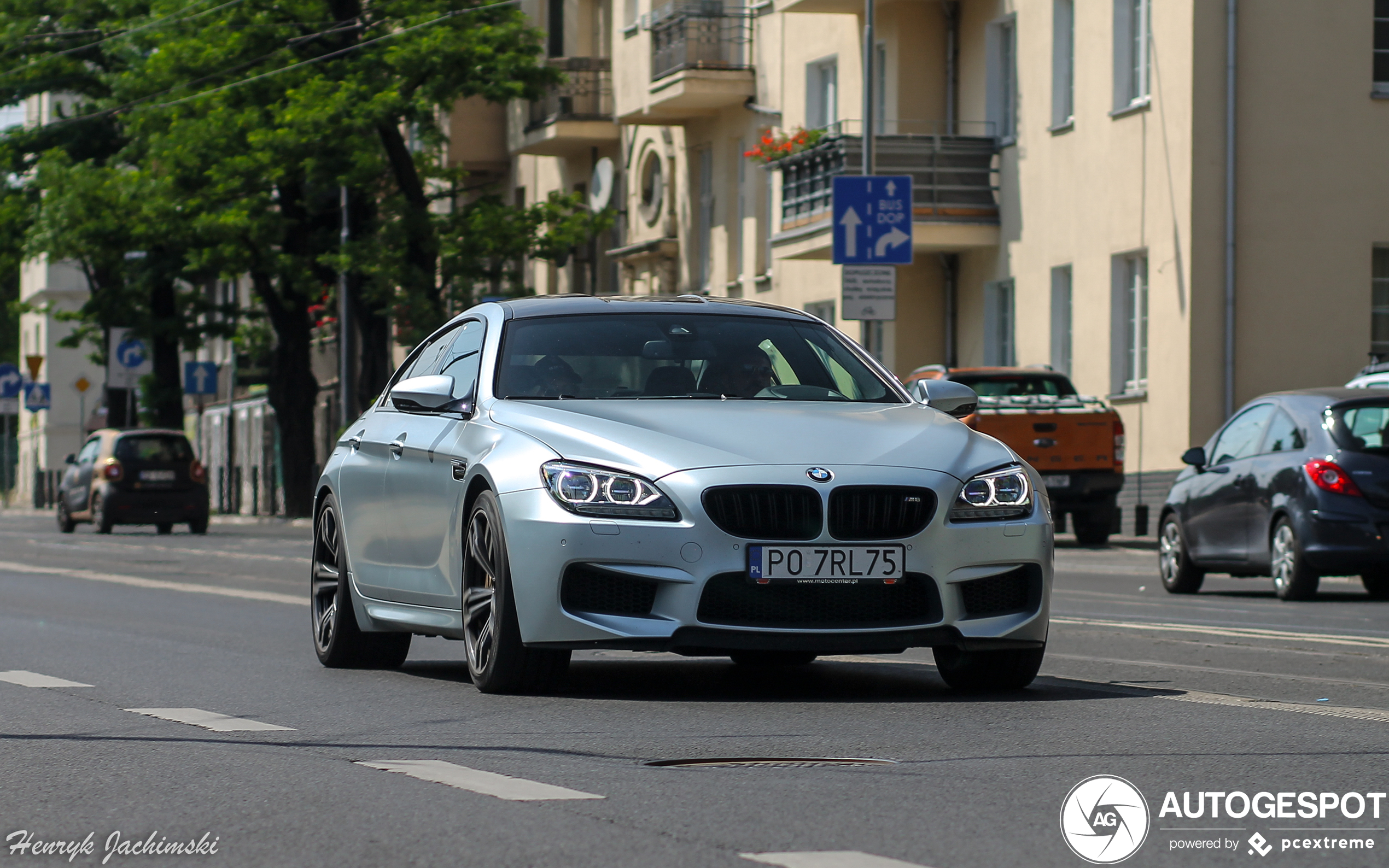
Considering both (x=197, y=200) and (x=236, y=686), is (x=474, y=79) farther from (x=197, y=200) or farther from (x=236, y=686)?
(x=236, y=686)

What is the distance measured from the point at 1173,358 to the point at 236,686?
71.0 feet

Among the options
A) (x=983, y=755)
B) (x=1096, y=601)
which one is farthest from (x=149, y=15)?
(x=983, y=755)

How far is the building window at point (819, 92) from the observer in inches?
1581

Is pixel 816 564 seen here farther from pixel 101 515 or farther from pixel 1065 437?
pixel 101 515

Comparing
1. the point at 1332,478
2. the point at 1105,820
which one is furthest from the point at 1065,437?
the point at 1105,820

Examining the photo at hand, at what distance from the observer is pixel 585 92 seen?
4816cm

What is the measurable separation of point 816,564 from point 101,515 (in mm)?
31972

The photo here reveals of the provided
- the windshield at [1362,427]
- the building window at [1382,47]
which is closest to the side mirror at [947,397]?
the windshield at [1362,427]

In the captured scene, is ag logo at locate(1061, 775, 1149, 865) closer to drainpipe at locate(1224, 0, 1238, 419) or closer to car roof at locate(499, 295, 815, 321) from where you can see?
car roof at locate(499, 295, 815, 321)

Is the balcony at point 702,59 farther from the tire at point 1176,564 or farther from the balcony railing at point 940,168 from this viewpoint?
the tire at point 1176,564

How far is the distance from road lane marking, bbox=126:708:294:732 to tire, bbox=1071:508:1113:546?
20319 mm

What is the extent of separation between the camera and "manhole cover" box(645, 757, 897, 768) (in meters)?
7.24

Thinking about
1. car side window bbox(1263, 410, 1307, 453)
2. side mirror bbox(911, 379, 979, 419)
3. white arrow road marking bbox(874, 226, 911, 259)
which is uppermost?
white arrow road marking bbox(874, 226, 911, 259)
